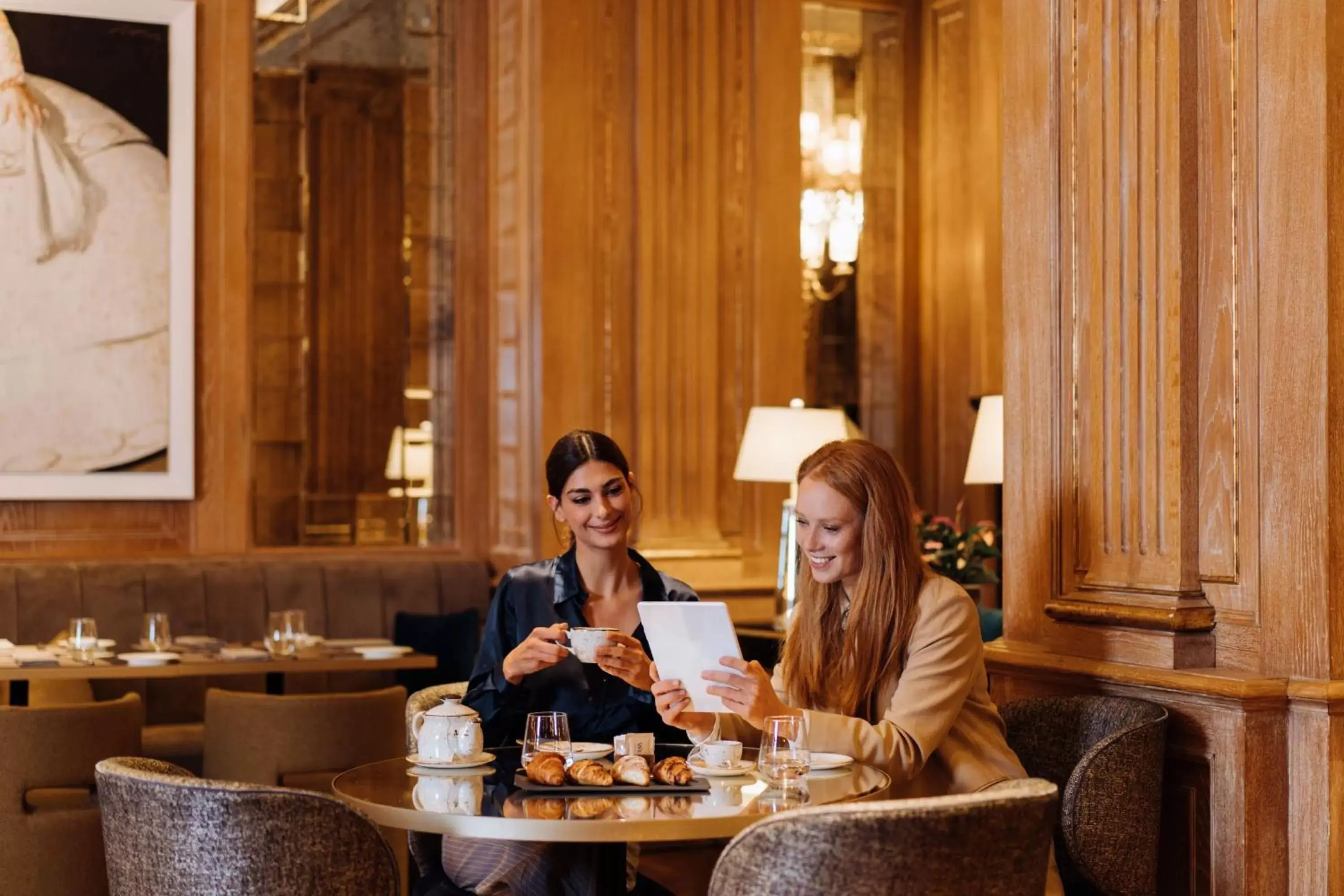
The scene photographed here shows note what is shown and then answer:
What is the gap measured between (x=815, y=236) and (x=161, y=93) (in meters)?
2.93

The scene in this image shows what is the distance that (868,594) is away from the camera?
284cm

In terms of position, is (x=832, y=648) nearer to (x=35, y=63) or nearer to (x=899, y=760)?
(x=899, y=760)

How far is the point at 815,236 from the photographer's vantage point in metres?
7.42

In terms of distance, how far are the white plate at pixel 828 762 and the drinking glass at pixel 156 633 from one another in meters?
2.98

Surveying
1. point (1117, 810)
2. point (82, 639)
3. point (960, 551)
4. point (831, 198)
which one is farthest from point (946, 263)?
point (1117, 810)

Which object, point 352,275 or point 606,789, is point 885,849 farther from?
point 352,275

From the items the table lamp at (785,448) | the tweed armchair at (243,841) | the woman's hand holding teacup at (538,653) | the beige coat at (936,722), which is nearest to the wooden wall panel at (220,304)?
the table lamp at (785,448)

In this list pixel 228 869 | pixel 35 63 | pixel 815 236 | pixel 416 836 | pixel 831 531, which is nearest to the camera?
pixel 228 869

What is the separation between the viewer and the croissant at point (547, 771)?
2.53 metres

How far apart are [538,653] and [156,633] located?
98.2 inches

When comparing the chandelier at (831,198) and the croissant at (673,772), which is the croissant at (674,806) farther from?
the chandelier at (831,198)

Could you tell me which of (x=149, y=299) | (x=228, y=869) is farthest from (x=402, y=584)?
(x=228, y=869)

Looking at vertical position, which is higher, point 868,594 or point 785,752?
point 868,594

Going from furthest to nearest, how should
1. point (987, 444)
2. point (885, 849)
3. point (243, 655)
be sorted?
point (243, 655)
point (987, 444)
point (885, 849)
